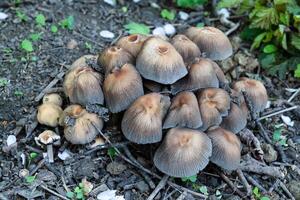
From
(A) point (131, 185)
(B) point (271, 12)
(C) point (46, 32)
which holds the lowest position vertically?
(A) point (131, 185)

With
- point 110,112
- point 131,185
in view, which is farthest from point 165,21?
point 131,185

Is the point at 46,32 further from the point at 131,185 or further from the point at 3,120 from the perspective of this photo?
the point at 131,185

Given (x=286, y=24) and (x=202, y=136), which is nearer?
(x=202, y=136)

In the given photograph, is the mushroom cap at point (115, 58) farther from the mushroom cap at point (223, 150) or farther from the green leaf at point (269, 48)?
the green leaf at point (269, 48)

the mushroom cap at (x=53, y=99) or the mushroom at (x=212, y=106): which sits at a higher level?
the mushroom at (x=212, y=106)

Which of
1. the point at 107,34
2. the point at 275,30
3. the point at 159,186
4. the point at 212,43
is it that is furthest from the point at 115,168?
the point at 275,30

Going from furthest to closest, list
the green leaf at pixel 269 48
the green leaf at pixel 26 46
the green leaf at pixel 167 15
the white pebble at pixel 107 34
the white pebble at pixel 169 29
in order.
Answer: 1. the green leaf at pixel 167 15
2. the white pebble at pixel 169 29
3. the white pebble at pixel 107 34
4. the green leaf at pixel 269 48
5. the green leaf at pixel 26 46

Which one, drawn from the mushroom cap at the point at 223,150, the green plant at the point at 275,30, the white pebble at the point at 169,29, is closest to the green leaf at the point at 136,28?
the white pebble at the point at 169,29

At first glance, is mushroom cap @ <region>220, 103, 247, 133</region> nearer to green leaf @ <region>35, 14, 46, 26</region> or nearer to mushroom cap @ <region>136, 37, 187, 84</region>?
mushroom cap @ <region>136, 37, 187, 84</region>
